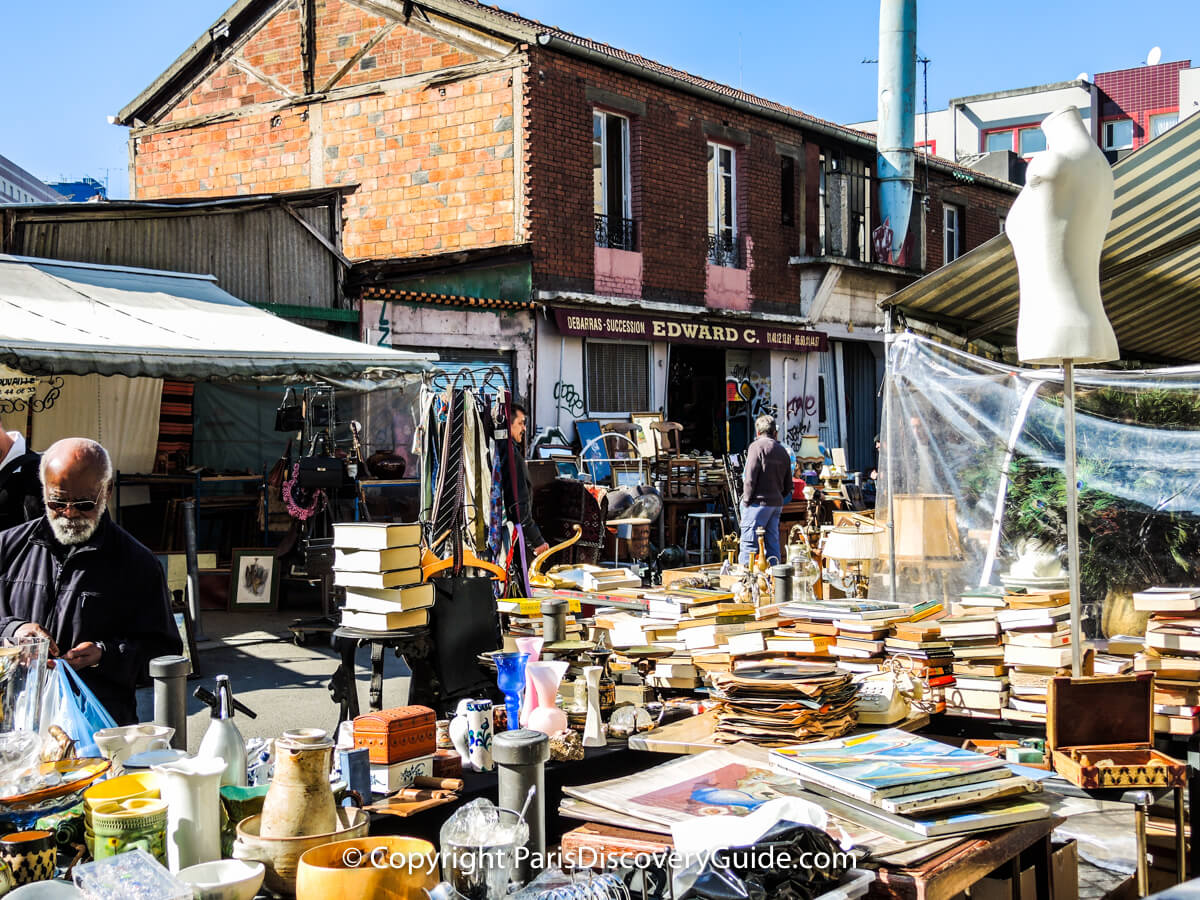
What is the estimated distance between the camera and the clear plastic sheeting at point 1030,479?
6309 mm

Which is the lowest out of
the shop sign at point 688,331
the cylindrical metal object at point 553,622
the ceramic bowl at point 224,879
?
the ceramic bowl at point 224,879

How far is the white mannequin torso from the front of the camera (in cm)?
→ 449

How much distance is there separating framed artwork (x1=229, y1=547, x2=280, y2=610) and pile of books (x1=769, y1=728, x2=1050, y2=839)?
854 cm

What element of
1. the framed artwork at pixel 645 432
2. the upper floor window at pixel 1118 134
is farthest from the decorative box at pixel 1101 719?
the upper floor window at pixel 1118 134

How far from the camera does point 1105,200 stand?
457 centimetres

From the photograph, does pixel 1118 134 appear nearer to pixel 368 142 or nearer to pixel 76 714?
pixel 368 142

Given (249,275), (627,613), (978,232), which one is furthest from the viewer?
(978,232)

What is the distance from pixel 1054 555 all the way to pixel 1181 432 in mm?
1007

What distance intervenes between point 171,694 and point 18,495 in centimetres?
240

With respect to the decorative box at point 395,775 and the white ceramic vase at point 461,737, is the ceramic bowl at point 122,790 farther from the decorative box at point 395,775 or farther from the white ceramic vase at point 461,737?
the white ceramic vase at point 461,737

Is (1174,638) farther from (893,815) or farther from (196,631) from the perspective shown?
(196,631)

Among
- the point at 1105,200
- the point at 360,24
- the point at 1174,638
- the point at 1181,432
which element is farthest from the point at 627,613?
the point at 360,24

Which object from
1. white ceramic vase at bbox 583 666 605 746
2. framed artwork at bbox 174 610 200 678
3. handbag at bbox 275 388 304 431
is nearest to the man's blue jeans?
handbag at bbox 275 388 304 431

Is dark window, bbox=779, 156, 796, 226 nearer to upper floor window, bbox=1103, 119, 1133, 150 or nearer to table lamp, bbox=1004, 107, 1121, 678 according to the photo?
table lamp, bbox=1004, 107, 1121, 678
